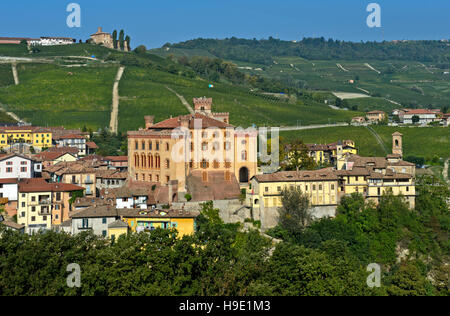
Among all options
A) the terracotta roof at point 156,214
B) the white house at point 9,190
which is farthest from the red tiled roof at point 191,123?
the white house at point 9,190

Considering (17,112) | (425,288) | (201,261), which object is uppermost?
(17,112)

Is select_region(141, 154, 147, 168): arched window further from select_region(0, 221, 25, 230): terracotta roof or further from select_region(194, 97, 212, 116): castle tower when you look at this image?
select_region(0, 221, 25, 230): terracotta roof

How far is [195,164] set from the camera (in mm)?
69188

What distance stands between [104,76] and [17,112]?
106 feet

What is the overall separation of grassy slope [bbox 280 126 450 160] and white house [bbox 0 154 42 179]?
4590cm

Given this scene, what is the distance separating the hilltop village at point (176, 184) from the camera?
2263 inches

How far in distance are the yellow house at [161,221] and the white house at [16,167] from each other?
19.4 meters

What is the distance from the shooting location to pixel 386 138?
107500 millimetres

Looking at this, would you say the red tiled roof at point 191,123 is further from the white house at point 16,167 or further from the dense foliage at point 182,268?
the dense foliage at point 182,268

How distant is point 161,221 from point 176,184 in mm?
11893

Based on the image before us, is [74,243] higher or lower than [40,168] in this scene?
lower
